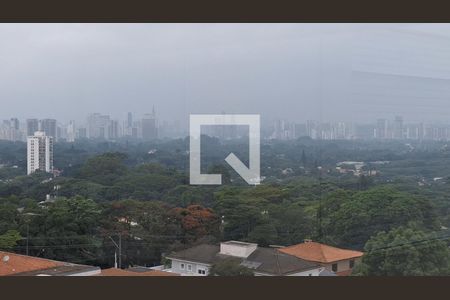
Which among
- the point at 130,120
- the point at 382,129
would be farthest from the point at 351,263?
the point at 130,120

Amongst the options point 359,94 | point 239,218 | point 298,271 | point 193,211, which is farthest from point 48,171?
point 359,94

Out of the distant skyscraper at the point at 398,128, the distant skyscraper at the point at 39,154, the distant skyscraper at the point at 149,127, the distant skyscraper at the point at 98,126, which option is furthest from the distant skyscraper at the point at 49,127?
the distant skyscraper at the point at 398,128

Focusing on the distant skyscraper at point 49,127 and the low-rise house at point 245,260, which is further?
the distant skyscraper at point 49,127

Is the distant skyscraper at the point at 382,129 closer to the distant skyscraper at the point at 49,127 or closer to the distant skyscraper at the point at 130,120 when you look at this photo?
the distant skyscraper at the point at 130,120

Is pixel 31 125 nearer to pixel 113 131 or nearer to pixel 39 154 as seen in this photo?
pixel 39 154

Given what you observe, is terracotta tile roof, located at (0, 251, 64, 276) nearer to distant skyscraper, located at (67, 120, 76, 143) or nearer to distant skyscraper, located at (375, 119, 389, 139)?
distant skyscraper, located at (67, 120, 76, 143)

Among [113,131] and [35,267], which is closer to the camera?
[35,267]

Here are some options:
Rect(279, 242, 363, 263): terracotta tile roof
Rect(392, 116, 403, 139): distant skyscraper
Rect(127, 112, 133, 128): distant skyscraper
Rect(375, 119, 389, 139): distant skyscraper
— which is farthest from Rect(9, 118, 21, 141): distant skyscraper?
Rect(392, 116, 403, 139): distant skyscraper
